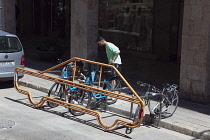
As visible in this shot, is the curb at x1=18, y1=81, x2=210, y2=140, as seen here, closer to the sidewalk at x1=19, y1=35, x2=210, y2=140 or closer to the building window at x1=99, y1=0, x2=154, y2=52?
the sidewalk at x1=19, y1=35, x2=210, y2=140

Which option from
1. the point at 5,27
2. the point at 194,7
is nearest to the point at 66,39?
the point at 5,27

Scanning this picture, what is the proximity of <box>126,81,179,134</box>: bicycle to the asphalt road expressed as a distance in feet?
1.28

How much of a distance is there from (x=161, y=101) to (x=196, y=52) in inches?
91.3

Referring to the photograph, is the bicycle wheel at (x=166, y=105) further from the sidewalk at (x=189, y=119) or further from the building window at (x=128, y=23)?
the building window at (x=128, y=23)

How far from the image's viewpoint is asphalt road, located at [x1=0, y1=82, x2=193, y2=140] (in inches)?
304

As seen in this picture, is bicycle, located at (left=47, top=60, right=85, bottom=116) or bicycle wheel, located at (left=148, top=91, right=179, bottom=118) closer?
bicycle wheel, located at (left=148, top=91, right=179, bottom=118)

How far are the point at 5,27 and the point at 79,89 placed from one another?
367 inches

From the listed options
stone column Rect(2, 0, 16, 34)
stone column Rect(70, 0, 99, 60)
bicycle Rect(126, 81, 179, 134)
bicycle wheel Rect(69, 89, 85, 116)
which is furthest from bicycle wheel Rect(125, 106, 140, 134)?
stone column Rect(2, 0, 16, 34)

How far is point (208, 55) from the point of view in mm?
9906

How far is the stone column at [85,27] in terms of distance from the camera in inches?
520

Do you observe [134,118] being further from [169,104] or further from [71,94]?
[71,94]

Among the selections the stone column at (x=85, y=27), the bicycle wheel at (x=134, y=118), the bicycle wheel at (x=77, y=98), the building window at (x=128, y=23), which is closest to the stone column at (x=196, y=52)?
the bicycle wheel at (x=134, y=118)

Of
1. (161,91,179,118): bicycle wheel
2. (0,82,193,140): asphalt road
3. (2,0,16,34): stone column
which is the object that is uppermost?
(2,0,16,34): stone column

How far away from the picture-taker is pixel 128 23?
18.8 metres
